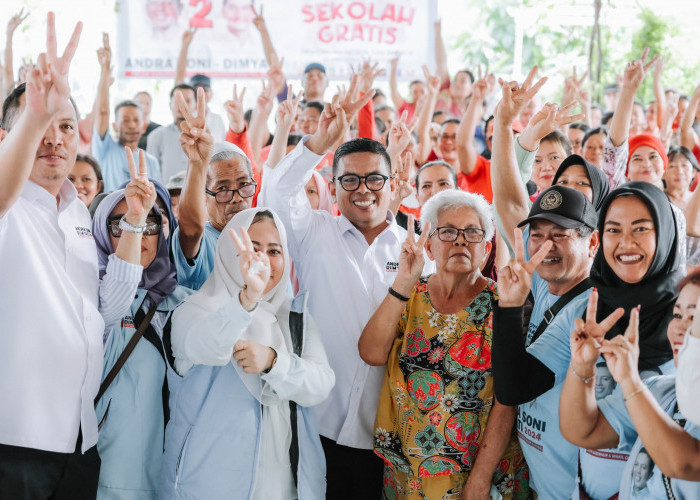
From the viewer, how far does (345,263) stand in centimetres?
266

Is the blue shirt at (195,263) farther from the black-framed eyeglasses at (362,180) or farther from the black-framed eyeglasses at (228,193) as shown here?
the black-framed eyeglasses at (362,180)

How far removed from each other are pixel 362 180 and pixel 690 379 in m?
1.53

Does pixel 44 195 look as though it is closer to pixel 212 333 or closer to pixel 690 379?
pixel 212 333

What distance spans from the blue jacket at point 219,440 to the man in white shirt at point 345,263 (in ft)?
0.86

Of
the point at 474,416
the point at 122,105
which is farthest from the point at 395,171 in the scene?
the point at 122,105

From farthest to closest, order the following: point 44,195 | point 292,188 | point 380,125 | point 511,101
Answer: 1. point 380,125
2. point 511,101
3. point 292,188
4. point 44,195

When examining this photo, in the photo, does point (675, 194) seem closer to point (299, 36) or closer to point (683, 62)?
point (299, 36)

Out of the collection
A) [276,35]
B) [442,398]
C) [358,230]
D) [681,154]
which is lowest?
[442,398]

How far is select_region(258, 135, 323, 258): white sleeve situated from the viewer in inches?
105

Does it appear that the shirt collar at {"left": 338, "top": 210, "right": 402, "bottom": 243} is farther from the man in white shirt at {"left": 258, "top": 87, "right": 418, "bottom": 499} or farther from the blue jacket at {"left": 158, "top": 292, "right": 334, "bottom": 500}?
the blue jacket at {"left": 158, "top": 292, "right": 334, "bottom": 500}

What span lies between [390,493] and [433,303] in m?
0.69

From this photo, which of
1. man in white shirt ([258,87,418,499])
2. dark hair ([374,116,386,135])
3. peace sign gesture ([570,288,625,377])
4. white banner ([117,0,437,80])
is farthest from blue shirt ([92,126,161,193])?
peace sign gesture ([570,288,625,377])

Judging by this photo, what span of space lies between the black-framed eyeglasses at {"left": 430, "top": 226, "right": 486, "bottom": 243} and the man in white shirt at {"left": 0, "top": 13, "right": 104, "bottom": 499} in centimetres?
116

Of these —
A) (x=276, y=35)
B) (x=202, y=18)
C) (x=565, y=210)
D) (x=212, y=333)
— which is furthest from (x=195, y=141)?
(x=202, y=18)
